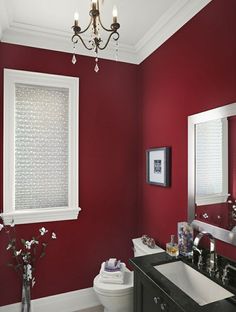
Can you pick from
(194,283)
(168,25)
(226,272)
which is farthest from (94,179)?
(168,25)

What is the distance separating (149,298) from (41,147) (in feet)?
5.67

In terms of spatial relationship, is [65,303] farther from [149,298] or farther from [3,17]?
[3,17]

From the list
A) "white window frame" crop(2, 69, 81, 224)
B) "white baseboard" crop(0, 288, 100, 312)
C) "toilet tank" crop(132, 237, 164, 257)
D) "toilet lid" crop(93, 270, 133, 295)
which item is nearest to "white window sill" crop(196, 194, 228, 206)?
"toilet tank" crop(132, 237, 164, 257)

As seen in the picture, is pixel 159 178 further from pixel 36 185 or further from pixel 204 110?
pixel 36 185

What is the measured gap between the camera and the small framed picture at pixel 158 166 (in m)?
2.26

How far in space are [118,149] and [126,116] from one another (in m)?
0.41

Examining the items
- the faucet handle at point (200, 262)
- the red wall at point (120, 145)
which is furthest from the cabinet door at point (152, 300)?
the red wall at point (120, 145)

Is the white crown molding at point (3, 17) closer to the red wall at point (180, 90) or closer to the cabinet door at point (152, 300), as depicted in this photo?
the red wall at point (180, 90)

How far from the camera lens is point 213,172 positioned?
176 centimetres

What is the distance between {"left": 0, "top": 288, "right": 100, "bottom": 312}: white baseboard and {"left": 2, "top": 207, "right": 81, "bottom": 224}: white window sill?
82 centimetres

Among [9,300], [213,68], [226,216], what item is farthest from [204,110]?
[9,300]

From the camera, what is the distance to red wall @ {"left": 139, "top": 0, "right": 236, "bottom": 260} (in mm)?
1650

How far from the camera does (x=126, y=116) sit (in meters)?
2.79

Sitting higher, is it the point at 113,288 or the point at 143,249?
the point at 143,249
